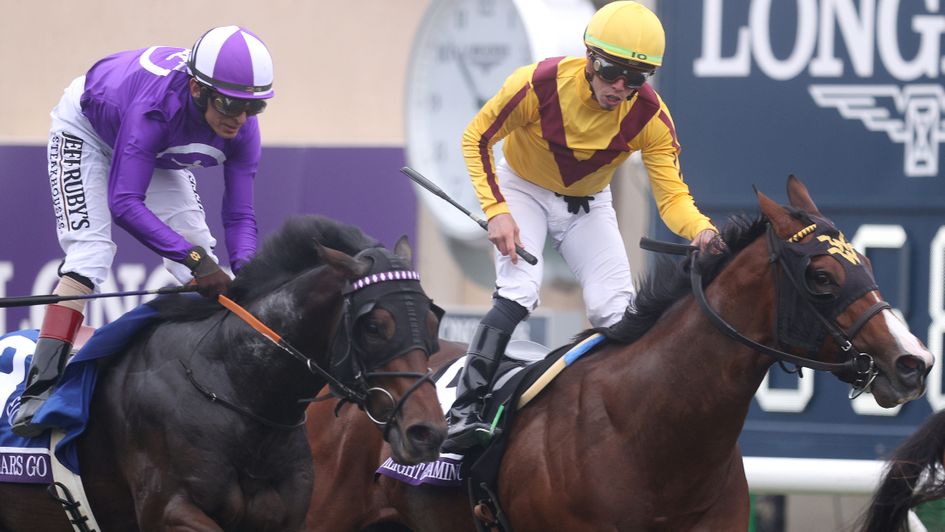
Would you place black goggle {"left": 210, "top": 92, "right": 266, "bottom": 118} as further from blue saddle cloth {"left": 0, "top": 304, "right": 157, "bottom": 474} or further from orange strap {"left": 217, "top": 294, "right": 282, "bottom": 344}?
blue saddle cloth {"left": 0, "top": 304, "right": 157, "bottom": 474}

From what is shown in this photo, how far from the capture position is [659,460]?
161 inches

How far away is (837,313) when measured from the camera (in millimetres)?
3816

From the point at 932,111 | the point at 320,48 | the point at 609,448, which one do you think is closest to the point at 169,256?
the point at 609,448

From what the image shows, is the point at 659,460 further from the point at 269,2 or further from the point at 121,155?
the point at 269,2

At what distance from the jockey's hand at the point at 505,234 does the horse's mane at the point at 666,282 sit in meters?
0.35

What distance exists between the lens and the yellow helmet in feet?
14.2

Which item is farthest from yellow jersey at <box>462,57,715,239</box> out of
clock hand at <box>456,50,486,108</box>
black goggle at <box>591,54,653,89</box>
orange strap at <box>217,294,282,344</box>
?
clock hand at <box>456,50,486,108</box>

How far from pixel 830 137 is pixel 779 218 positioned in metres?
1.87

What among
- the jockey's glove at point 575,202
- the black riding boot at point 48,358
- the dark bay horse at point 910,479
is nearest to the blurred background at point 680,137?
the dark bay horse at point 910,479

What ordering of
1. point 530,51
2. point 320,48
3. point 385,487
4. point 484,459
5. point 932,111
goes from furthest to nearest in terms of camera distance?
point 320,48 → point 530,51 → point 932,111 → point 385,487 → point 484,459

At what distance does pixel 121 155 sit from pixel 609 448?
152cm

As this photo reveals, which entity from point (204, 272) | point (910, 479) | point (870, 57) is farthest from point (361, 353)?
point (870, 57)

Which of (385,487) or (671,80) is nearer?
(385,487)

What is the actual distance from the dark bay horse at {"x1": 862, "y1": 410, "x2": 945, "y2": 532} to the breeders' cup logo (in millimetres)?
1494
